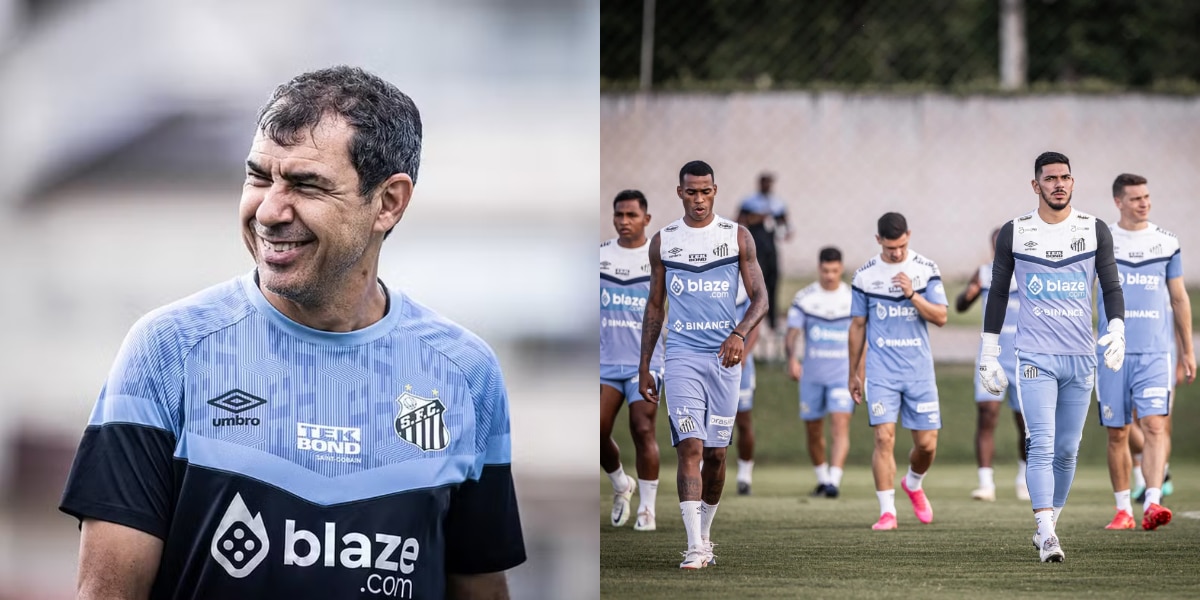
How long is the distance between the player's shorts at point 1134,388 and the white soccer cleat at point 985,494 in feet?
3.30

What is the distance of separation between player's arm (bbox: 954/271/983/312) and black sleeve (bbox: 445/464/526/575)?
9.34ft

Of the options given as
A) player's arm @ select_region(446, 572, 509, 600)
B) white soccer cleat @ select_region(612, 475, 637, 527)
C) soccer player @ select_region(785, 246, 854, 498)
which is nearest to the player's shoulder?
player's arm @ select_region(446, 572, 509, 600)

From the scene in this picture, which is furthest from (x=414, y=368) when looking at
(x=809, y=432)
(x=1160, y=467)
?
(x=809, y=432)

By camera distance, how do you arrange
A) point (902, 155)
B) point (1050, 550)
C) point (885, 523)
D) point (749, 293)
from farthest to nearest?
point (902, 155) → point (885, 523) → point (749, 293) → point (1050, 550)

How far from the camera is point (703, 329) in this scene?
470 cm

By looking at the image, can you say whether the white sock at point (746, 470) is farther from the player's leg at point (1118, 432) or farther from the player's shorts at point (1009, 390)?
the player's leg at point (1118, 432)

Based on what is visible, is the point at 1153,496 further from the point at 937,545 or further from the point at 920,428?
the point at 937,545

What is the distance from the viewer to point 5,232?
25.7 ft

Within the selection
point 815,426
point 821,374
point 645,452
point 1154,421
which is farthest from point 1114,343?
point 815,426

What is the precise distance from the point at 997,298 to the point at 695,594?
1569mm

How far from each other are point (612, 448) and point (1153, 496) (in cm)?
226

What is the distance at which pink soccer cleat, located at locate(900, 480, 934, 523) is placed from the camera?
5309 mm

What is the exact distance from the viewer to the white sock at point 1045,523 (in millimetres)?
4574

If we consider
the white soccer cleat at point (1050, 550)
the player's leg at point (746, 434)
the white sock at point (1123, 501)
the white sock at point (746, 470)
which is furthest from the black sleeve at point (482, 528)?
the white sock at point (746, 470)
